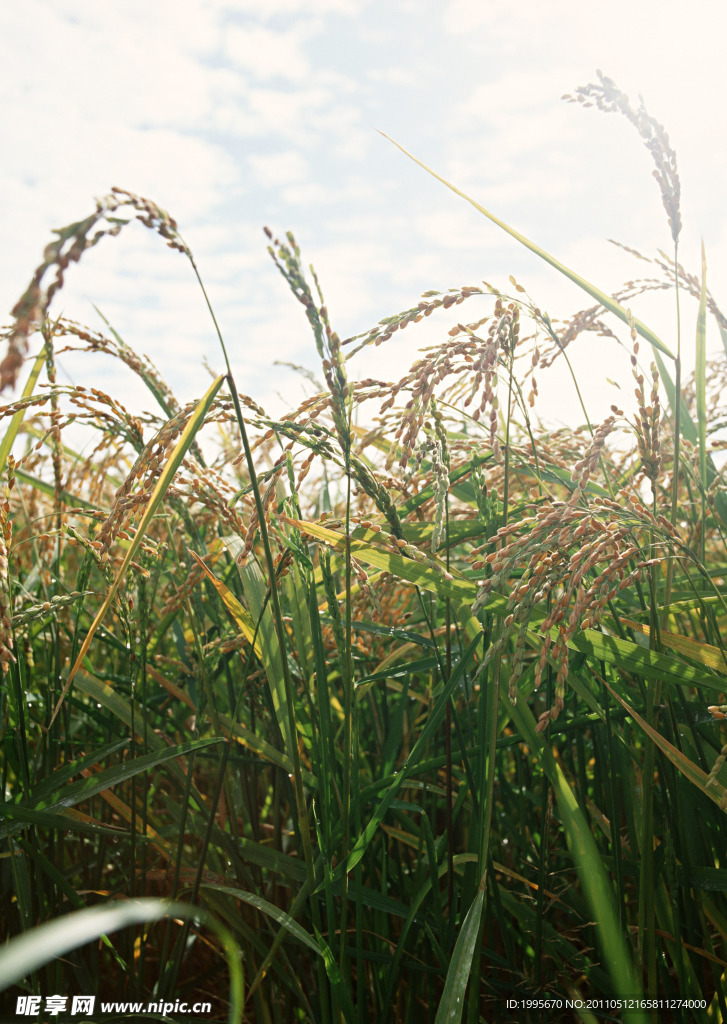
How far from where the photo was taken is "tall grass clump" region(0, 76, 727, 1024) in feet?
3.20

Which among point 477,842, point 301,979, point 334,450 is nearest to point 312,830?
point 301,979

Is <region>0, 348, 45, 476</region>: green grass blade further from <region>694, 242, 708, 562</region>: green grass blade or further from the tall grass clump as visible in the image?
<region>694, 242, 708, 562</region>: green grass blade

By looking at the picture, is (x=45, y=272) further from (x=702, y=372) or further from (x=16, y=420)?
(x=702, y=372)

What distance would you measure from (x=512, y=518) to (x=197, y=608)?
0.78 metres

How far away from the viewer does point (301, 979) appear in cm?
139

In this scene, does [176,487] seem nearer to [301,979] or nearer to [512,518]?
[512,518]

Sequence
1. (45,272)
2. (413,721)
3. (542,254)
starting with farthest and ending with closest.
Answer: (413,721) → (542,254) → (45,272)

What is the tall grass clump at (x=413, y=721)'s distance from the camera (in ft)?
3.20

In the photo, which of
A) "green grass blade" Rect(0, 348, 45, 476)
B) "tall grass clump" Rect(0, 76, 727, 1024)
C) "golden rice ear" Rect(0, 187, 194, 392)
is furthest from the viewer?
"green grass blade" Rect(0, 348, 45, 476)

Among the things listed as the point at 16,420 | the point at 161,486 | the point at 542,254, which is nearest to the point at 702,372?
the point at 542,254

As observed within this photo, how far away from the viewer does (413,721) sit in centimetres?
192

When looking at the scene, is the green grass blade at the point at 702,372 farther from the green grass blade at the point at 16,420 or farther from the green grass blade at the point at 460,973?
the green grass blade at the point at 16,420

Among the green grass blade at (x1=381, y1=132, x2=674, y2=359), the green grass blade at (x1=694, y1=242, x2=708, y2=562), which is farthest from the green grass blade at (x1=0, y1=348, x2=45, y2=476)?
the green grass blade at (x1=694, y1=242, x2=708, y2=562)

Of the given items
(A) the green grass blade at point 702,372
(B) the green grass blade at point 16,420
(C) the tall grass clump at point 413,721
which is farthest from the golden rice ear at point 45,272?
(A) the green grass blade at point 702,372
